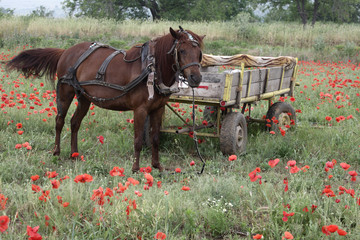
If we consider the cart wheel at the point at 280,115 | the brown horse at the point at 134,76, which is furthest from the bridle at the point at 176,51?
the cart wheel at the point at 280,115

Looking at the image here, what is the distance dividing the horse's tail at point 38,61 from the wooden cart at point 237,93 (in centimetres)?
186

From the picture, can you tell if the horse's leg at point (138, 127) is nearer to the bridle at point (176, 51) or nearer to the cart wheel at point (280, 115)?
the bridle at point (176, 51)

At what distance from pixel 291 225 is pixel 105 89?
3.02 metres

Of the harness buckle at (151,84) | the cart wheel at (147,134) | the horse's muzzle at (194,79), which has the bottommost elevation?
the cart wheel at (147,134)

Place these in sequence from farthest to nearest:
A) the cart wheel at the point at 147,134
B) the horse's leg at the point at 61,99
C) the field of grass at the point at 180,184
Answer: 1. the cart wheel at the point at 147,134
2. the horse's leg at the point at 61,99
3. the field of grass at the point at 180,184

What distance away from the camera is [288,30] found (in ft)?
68.4

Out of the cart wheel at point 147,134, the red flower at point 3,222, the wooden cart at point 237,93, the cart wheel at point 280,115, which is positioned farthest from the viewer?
the cart wheel at point 280,115

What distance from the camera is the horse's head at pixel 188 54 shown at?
4527 mm

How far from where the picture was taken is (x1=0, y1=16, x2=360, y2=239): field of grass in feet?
10.4

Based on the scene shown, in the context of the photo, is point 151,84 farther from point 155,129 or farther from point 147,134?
point 147,134

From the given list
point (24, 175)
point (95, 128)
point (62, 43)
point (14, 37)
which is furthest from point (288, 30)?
point (24, 175)

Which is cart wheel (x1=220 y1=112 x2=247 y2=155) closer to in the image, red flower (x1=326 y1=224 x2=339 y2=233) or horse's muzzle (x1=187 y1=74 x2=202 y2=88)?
horse's muzzle (x1=187 y1=74 x2=202 y2=88)

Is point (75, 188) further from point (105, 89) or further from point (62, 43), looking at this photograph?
point (62, 43)

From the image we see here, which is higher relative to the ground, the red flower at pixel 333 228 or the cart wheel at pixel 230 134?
the red flower at pixel 333 228
